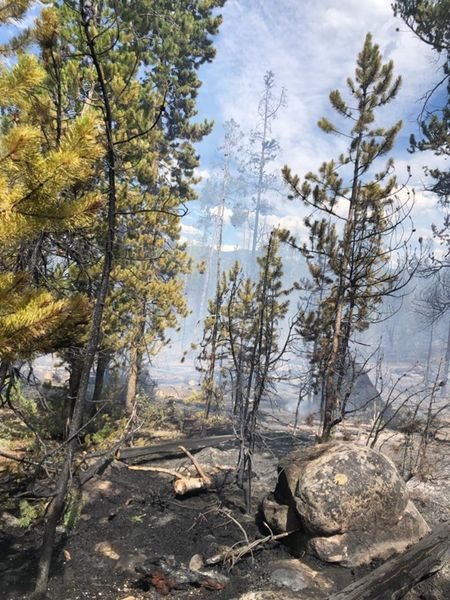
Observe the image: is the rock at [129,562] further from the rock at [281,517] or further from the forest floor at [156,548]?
the rock at [281,517]

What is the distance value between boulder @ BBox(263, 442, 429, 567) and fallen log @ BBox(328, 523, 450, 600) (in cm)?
32

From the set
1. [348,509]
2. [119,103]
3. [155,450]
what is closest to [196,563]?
[348,509]

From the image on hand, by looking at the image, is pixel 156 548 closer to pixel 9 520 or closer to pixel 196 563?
pixel 196 563

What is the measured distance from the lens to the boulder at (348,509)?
593 centimetres

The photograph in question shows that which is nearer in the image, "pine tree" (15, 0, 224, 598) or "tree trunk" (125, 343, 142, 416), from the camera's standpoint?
"pine tree" (15, 0, 224, 598)

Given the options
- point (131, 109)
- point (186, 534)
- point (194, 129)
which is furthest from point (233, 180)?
point (186, 534)

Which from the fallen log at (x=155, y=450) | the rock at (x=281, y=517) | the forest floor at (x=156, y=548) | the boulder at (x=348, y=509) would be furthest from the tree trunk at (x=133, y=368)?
the boulder at (x=348, y=509)

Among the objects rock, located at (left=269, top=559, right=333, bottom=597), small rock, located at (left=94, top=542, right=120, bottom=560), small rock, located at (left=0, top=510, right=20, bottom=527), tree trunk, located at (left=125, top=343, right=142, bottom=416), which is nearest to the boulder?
rock, located at (left=269, top=559, right=333, bottom=597)

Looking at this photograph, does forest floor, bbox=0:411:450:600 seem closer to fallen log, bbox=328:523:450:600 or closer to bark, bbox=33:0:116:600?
fallen log, bbox=328:523:450:600

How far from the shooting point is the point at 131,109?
10461mm

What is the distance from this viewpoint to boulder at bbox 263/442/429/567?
5930 millimetres

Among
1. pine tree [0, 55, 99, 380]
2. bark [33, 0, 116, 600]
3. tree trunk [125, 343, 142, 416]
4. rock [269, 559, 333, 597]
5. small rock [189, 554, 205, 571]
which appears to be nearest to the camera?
pine tree [0, 55, 99, 380]

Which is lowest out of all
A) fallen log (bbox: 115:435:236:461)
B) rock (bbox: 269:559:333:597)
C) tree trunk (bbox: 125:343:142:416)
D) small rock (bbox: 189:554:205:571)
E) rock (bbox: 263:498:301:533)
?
fallen log (bbox: 115:435:236:461)

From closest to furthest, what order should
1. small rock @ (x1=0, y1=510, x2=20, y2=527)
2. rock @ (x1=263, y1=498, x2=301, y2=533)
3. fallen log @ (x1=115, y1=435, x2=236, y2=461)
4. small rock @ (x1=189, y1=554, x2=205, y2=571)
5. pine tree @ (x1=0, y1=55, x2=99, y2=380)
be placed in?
pine tree @ (x1=0, y1=55, x2=99, y2=380) → small rock @ (x1=189, y1=554, x2=205, y2=571) → small rock @ (x1=0, y1=510, x2=20, y2=527) → rock @ (x1=263, y1=498, x2=301, y2=533) → fallen log @ (x1=115, y1=435, x2=236, y2=461)
